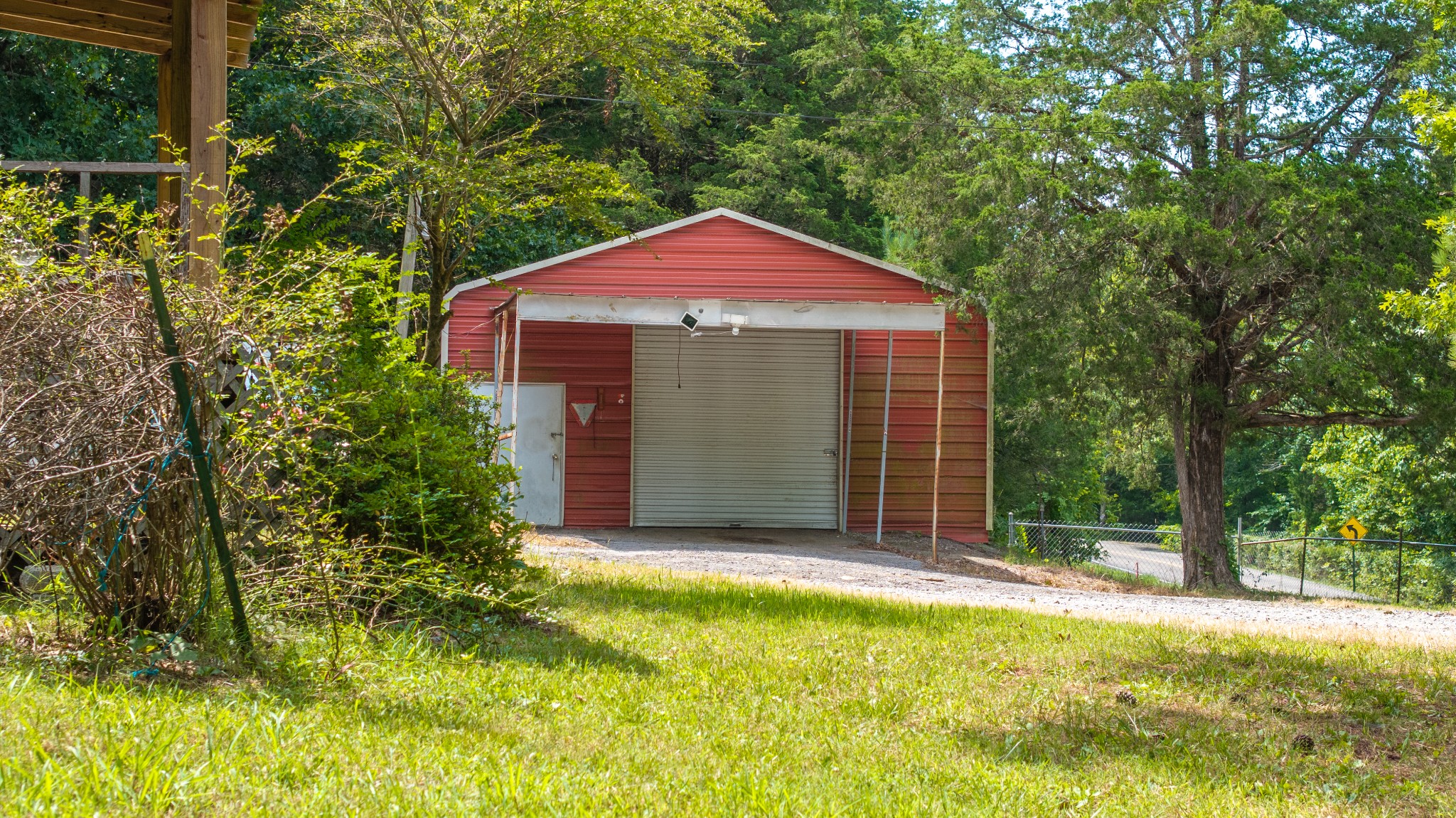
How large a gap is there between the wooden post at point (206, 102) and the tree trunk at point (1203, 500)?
47.4 ft

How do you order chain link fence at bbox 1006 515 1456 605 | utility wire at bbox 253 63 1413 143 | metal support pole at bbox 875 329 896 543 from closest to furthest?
utility wire at bbox 253 63 1413 143, metal support pole at bbox 875 329 896 543, chain link fence at bbox 1006 515 1456 605

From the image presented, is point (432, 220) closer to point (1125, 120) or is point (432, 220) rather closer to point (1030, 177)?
point (1030, 177)

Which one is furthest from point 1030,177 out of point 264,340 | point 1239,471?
point 1239,471

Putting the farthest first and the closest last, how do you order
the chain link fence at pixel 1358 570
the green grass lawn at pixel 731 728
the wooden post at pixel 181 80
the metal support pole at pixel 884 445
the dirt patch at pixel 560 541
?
1. the chain link fence at pixel 1358 570
2. the metal support pole at pixel 884 445
3. the dirt patch at pixel 560 541
4. the wooden post at pixel 181 80
5. the green grass lawn at pixel 731 728

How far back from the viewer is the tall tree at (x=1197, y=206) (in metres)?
14.3

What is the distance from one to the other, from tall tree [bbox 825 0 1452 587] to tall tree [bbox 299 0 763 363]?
18.1 feet

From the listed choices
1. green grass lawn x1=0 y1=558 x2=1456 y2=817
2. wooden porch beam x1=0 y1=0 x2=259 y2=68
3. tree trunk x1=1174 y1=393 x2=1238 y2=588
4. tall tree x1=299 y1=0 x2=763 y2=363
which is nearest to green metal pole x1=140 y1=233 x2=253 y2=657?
green grass lawn x1=0 y1=558 x2=1456 y2=817

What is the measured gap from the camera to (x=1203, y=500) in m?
18.2

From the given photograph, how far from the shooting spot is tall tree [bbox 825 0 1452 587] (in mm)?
14312

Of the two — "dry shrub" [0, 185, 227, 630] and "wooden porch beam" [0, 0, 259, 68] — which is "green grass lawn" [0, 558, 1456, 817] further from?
"wooden porch beam" [0, 0, 259, 68]

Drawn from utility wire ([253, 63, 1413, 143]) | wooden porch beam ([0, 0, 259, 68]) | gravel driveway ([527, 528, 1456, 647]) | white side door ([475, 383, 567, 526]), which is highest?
utility wire ([253, 63, 1413, 143])

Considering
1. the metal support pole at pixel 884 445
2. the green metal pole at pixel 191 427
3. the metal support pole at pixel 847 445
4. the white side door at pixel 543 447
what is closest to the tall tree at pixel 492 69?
the green metal pole at pixel 191 427

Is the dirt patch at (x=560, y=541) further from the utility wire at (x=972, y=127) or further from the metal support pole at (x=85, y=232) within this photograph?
the metal support pole at (x=85, y=232)

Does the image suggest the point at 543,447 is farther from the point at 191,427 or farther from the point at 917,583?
the point at 191,427
